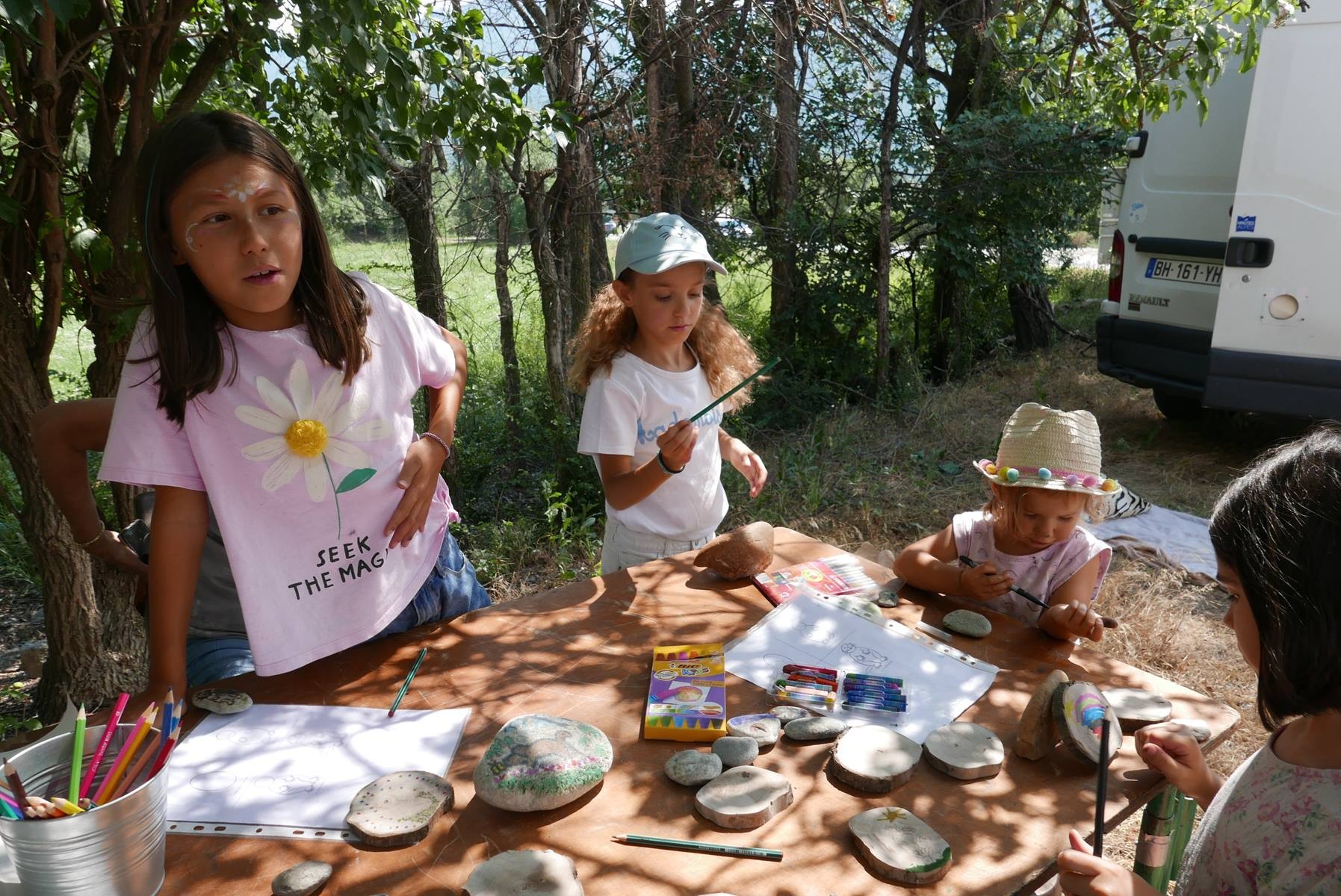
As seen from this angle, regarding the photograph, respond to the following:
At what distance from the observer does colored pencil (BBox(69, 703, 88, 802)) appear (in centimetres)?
108

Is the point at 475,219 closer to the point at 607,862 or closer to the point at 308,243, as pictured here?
the point at 308,243

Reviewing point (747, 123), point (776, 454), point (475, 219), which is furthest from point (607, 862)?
point (747, 123)

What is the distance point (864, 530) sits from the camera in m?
4.37

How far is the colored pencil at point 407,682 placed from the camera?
154 centimetres

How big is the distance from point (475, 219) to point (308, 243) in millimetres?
2990

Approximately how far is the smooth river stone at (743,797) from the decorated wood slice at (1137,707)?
58 centimetres

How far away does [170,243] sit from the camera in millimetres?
1483

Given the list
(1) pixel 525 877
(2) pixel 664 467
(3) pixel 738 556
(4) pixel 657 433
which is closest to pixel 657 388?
(4) pixel 657 433

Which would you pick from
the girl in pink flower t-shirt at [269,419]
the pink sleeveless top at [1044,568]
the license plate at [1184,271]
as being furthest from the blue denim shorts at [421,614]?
the license plate at [1184,271]

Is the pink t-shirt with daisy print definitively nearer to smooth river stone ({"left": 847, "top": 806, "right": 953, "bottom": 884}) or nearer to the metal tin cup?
the metal tin cup

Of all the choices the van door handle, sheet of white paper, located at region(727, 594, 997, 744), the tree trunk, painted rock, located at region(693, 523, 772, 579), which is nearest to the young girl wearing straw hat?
sheet of white paper, located at region(727, 594, 997, 744)

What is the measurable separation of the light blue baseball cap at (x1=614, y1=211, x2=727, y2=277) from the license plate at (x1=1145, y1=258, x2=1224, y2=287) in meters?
3.61

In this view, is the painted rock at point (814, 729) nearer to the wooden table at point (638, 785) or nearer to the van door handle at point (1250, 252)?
the wooden table at point (638, 785)

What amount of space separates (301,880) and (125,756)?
27 cm
